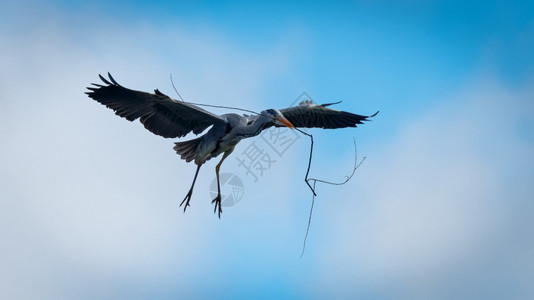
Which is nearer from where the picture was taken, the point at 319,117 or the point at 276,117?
the point at 276,117

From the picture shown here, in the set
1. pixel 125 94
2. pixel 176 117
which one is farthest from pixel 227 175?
pixel 125 94

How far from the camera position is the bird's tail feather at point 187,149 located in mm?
14188

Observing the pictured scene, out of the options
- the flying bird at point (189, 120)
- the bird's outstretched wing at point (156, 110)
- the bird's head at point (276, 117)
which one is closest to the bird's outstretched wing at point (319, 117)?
the flying bird at point (189, 120)

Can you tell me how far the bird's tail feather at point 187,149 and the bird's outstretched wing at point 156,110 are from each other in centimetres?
27

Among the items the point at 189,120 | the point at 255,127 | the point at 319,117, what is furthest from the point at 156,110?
the point at 319,117

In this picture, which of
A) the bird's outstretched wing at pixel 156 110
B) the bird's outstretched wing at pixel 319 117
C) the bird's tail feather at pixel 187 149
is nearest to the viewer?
the bird's outstretched wing at pixel 156 110

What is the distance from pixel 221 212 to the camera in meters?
13.6

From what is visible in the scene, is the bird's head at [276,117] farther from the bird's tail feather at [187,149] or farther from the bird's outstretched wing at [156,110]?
the bird's tail feather at [187,149]

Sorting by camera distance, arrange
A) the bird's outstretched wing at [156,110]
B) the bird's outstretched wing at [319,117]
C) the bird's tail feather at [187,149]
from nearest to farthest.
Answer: the bird's outstretched wing at [156,110], the bird's tail feather at [187,149], the bird's outstretched wing at [319,117]

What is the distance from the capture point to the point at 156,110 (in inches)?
534

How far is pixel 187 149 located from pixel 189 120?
2.12 feet

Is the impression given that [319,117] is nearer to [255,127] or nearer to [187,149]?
[255,127]

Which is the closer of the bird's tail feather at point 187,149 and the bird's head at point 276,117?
the bird's head at point 276,117

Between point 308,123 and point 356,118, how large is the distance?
920 mm
